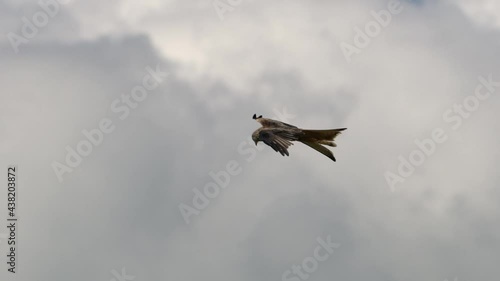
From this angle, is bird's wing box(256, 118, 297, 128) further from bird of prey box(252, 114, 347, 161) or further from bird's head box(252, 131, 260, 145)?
bird's head box(252, 131, 260, 145)

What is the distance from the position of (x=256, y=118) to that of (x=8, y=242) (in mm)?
30990

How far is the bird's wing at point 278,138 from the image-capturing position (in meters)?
29.4

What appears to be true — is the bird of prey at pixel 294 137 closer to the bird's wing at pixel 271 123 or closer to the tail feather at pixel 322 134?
the tail feather at pixel 322 134

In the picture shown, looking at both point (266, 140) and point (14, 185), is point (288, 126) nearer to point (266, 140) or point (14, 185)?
point (266, 140)

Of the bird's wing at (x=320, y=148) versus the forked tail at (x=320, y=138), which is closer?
the forked tail at (x=320, y=138)

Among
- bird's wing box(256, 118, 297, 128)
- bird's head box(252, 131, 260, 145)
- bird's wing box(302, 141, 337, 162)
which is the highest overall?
bird's wing box(256, 118, 297, 128)

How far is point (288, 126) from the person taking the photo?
1281 inches

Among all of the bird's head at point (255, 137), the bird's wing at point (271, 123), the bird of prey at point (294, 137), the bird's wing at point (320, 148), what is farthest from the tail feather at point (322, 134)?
the bird's wing at point (271, 123)

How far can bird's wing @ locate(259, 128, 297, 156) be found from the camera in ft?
96.5

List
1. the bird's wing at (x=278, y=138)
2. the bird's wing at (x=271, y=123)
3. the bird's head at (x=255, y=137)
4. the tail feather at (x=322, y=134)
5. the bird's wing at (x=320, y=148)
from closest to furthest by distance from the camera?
1. the bird's wing at (x=278, y=138)
2. the tail feather at (x=322, y=134)
3. the bird's head at (x=255, y=137)
4. the bird's wing at (x=320, y=148)
5. the bird's wing at (x=271, y=123)

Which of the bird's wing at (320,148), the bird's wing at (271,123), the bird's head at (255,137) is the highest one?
the bird's wing at (271,123)

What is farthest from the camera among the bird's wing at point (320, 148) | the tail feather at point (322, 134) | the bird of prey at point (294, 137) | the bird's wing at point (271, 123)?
the bird's wing at point (271, 123)

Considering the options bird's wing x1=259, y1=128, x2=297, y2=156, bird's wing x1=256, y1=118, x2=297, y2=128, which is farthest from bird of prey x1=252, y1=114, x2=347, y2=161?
bird's wing x1=256, y1=118, x2=297, y2=128

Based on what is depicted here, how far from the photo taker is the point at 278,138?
99.2ft
